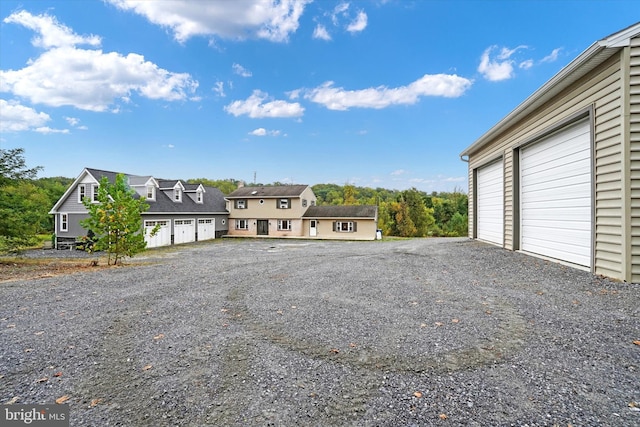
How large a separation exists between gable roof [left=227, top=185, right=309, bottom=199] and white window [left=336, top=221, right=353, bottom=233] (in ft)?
16.1

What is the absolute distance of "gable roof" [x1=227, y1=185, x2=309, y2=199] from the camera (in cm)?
2857

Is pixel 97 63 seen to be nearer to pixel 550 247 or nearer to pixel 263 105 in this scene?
pixel 263 105

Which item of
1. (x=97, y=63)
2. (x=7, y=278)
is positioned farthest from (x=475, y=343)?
(x=97, y=63)

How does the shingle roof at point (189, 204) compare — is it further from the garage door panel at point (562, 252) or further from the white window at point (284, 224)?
the garage door panel at point (562, 252)

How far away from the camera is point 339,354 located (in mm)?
3227

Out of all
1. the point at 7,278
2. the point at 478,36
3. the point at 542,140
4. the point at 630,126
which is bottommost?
the point at 7,278

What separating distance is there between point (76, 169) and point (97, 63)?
9117mm

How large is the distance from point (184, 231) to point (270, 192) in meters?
9.43

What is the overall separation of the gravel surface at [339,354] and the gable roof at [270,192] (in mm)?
22419

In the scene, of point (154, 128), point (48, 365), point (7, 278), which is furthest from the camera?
point (154, 128)

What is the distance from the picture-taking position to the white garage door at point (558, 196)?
6.73m

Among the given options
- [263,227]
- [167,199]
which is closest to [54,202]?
[167,199]

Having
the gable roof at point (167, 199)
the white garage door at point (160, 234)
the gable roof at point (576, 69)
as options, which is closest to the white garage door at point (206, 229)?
the gable roof at point (167, 199)

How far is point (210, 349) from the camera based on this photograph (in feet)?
11.3
